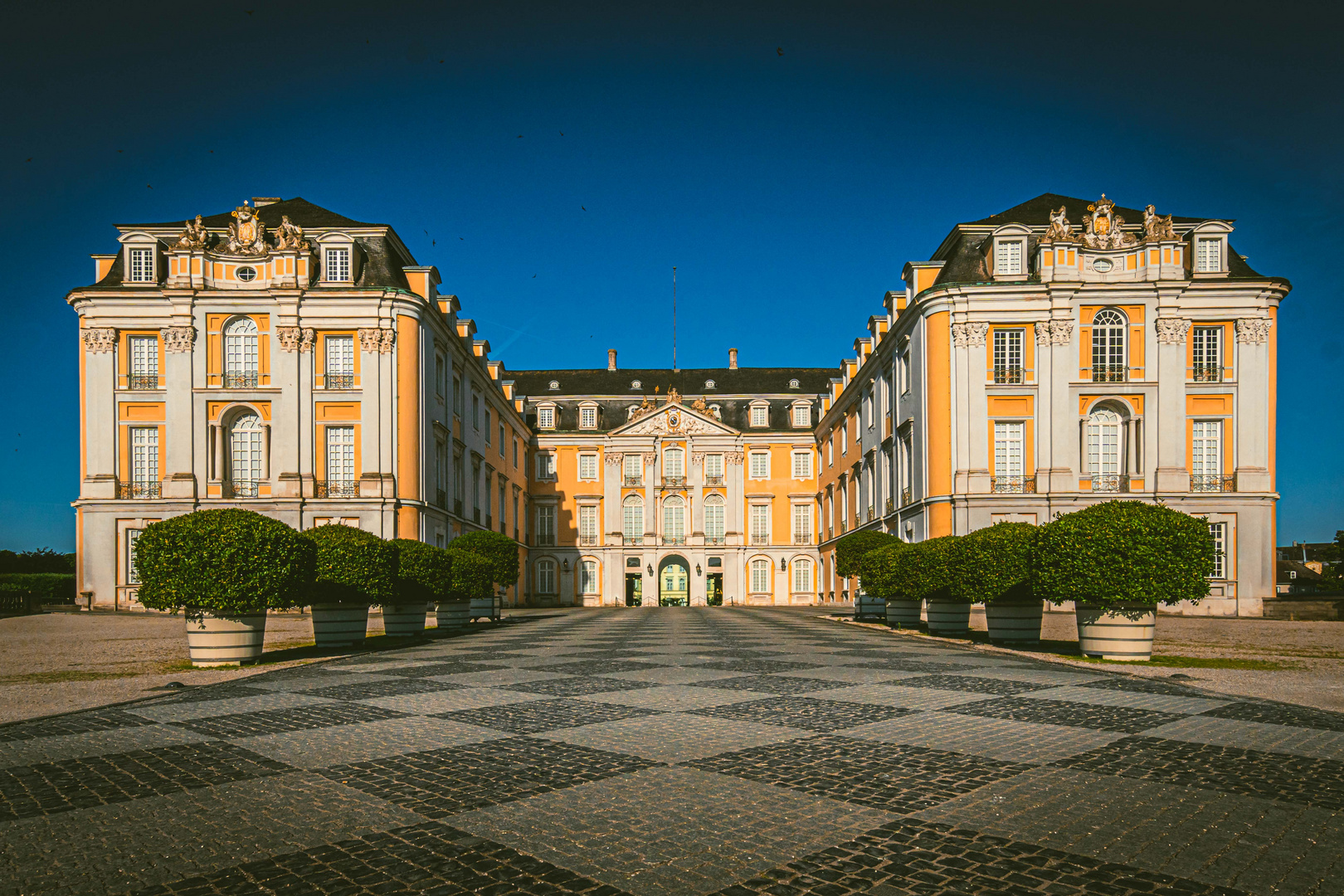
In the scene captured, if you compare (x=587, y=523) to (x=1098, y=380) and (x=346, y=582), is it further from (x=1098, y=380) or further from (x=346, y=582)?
(x=346, y=582)

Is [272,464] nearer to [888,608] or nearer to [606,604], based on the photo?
[888,608]

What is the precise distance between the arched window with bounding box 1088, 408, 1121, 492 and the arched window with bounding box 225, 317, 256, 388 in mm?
33736

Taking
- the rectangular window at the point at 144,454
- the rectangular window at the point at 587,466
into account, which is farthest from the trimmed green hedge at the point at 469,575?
the rectangular window at the point at 587,466

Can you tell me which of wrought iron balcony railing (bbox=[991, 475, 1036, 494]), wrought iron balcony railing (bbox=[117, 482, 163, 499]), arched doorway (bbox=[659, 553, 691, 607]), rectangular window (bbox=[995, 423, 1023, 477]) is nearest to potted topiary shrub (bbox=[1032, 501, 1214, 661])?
wrought iron balcony railing (bbox=[991, 475, 1036, 494])

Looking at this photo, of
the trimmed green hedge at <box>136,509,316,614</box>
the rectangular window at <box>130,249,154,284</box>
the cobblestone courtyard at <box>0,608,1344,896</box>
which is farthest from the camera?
the rectangular window at <box>130,249,154,284</box>

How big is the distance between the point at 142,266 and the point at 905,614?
1280 inches

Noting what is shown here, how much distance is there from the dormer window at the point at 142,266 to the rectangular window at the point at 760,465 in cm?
3767

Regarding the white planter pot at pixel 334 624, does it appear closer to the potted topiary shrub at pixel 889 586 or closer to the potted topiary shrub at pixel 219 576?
the potted topiary shrub at pixel 219 576

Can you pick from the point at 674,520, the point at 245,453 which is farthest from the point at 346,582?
the point at 674,520

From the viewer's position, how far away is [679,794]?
Result: 5598 millimetres

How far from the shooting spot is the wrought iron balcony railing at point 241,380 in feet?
122

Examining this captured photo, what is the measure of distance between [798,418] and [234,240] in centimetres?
3791

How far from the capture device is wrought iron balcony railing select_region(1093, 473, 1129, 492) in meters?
37.5

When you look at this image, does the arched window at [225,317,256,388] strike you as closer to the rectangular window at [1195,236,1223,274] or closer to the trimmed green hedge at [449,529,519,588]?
the trimmed green hedge at [449,529,519,588]
